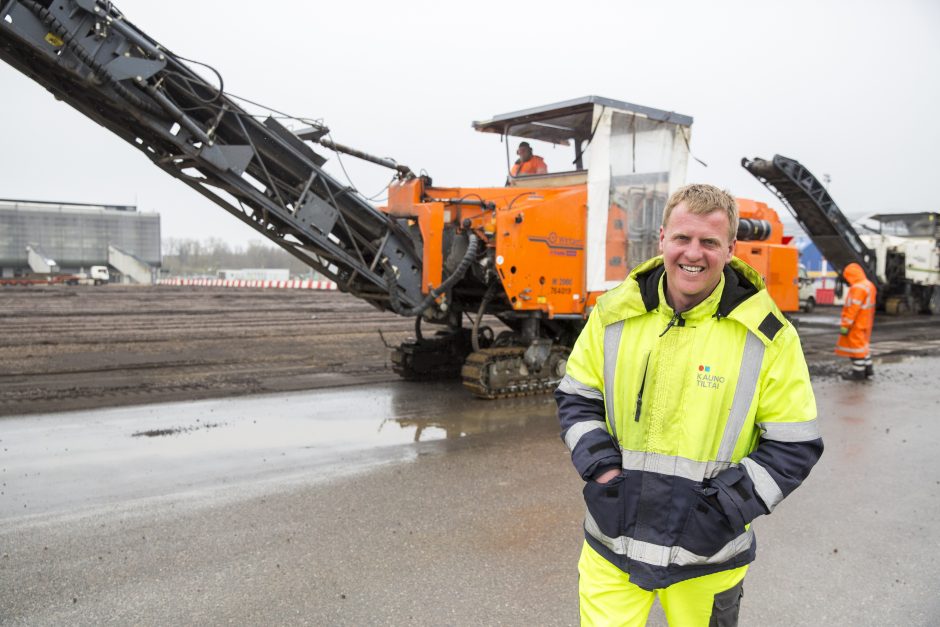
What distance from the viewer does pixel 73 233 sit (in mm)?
47344

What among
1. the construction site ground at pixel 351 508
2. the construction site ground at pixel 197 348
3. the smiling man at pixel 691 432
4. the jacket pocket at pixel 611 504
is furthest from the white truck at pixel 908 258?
the jacket pocket at pixel 611 504

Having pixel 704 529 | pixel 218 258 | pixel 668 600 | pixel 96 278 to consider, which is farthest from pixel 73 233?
pixel 704 529

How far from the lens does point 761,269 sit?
31.8 feet

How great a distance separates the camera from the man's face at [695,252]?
2160mm

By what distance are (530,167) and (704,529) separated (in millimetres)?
7856

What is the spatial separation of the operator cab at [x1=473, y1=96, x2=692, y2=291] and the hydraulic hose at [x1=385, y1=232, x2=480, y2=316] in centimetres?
151

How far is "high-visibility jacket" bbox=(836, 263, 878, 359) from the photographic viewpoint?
1033cm

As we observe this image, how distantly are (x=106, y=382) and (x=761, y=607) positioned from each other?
8.03 meters

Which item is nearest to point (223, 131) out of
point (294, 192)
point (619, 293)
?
point (294, 192)

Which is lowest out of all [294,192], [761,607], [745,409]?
[761,607]

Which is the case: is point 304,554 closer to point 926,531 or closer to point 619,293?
point 619,293

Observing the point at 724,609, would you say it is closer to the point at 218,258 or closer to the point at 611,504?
the point at 611,504

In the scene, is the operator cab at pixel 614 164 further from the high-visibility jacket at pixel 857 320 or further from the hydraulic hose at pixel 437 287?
the high-visibility jacket at pixel 857 320

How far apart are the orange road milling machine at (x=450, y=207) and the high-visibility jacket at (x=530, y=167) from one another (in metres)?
0.09
